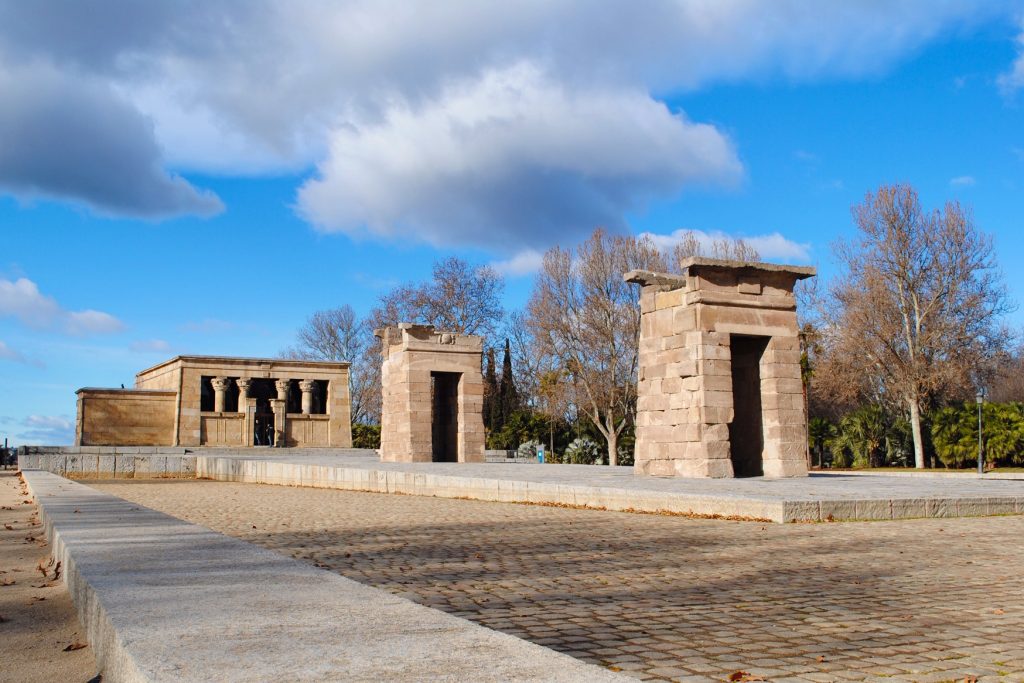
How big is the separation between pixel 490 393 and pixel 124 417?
17598mm

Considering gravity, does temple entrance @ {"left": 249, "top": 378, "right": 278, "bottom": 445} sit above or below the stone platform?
above

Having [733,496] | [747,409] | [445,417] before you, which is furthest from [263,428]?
[733,496]

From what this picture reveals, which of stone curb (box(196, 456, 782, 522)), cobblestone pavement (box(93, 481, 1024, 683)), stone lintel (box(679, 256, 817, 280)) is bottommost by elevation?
cobblestone pavement (box(93, 481, 1024, 683))

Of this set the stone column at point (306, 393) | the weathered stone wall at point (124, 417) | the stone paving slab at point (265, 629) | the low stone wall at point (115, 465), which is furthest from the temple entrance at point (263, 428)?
the stone paving slab at point (265, 629)

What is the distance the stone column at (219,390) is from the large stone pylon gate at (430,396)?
13887 millimetres

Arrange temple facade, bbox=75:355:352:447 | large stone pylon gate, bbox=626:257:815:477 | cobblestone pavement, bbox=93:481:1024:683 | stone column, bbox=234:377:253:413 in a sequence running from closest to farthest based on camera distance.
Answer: cobblestone pavement, bbox=93:481:1024:683, large stone pylon gate, bbox=626:257:815:477, temple facade, bbox=75:355:352:447, stone column, bbox=234:377:253:413

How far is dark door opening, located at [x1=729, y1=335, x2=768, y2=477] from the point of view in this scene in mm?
17450

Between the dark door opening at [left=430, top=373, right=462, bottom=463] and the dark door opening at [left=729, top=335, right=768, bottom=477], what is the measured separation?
10.3m

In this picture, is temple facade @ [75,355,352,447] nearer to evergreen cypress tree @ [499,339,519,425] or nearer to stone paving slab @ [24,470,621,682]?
evergreen cypress tree @ [499,339,519,425]

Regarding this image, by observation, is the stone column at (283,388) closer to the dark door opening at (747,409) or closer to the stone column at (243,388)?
the stone column at (243,388)

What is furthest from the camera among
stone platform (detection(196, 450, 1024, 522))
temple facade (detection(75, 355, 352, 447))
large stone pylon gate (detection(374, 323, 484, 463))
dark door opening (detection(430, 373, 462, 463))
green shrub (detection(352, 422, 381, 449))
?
green shrub (detection(352, 422, 381, 449))

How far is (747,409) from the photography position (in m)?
17.9

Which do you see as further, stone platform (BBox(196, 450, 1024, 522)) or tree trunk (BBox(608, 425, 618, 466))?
tree trunk (BBox(608, 425, 618, 466))

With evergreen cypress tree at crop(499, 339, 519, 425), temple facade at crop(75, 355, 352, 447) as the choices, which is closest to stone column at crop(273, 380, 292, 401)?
temple facade at crop(75, 355, 352, 447)
